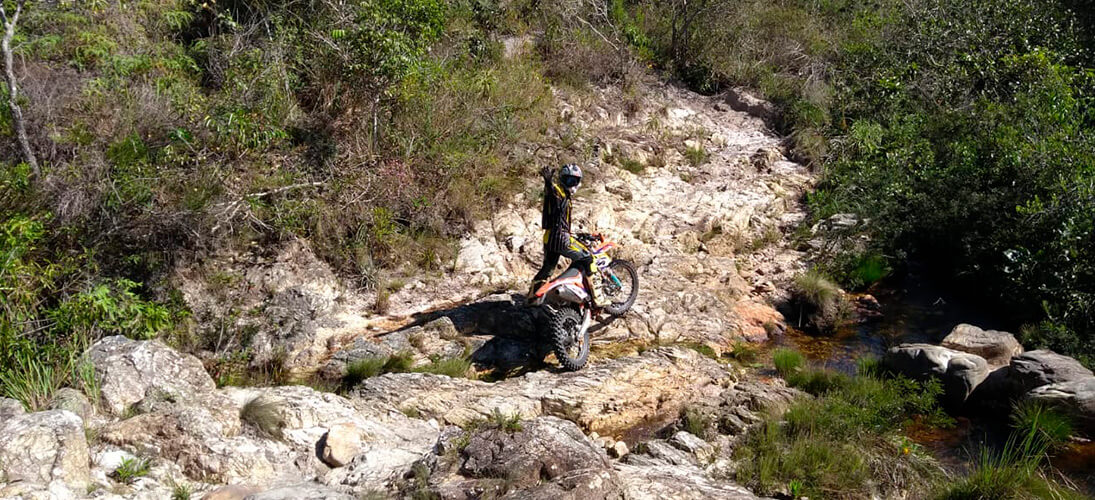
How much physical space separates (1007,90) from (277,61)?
40.3ft

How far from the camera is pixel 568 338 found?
8.07m

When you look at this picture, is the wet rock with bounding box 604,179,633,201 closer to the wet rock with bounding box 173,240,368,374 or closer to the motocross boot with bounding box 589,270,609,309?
the motocross boot with bounding box 589,270,609,309

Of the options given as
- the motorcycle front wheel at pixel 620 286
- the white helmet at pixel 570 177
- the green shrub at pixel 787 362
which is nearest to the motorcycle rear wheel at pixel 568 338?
the motorcycle front wheel at pixel 620 286

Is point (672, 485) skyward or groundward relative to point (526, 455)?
groundward

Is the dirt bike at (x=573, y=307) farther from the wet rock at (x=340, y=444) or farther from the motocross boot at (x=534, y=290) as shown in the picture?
the wet rock at (x=340, y=444)

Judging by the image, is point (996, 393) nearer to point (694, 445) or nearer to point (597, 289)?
point (694, 445)

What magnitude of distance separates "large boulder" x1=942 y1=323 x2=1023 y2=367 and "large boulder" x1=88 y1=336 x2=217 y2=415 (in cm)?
826

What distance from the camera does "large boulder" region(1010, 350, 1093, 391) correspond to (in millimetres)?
7656

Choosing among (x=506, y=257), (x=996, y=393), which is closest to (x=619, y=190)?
(x=506, y=257)

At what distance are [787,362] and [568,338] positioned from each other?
102 inches

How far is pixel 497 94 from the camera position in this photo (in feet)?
42.4

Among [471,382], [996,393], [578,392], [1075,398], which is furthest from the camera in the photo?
[996,393]

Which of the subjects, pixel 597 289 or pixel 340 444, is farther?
pixel 597 289

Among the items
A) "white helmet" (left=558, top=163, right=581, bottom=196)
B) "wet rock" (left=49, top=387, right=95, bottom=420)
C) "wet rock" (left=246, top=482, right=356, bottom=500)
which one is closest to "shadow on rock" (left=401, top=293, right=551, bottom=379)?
"white helmet" (left=558, top=163, right=581, bottom=196)
